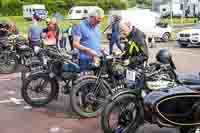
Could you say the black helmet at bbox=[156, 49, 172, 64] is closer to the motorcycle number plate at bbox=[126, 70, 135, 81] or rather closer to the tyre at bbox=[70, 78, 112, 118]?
the motorcycle number plate at bbox=[126, 70, 135, 81]

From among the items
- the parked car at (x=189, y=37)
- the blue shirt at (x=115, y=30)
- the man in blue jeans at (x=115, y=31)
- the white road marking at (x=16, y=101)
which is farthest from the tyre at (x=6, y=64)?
the parked car at (x=189, y=37)

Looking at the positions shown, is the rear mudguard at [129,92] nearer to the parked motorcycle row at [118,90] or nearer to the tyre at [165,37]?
the parked motorcycle row at [118,90]

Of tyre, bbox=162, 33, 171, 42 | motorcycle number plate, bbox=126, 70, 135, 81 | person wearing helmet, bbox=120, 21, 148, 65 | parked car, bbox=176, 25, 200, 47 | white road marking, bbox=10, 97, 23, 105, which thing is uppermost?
person wearing helmet, bbox=120, 21, 148, 65

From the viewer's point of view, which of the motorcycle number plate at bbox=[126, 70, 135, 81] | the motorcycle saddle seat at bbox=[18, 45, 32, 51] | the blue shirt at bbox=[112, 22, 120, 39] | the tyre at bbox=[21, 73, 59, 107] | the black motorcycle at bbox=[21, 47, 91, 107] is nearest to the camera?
the motorcycle number plate at bbox=[126, 70, 135, 81]

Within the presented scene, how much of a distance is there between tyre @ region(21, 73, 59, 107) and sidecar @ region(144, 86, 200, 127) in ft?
10.2

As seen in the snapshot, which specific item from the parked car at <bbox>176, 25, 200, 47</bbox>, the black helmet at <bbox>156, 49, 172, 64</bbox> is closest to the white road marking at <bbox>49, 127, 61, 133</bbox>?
the black helmet at <bbox>156, 49, 172, 64</bbox>

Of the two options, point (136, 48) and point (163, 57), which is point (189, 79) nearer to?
point (163, 57)

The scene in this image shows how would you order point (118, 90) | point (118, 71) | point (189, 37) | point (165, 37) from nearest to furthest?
point (118, 90) < point (118, 71) < point (189, 37) < point (165, 37)

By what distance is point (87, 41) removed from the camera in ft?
26.5

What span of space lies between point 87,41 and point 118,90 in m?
1.60

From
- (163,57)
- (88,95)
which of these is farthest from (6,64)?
(163,57)

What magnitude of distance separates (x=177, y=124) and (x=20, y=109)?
12.3 feet

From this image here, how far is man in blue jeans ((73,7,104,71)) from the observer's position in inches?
311

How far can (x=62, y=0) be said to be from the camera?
6606 cm
